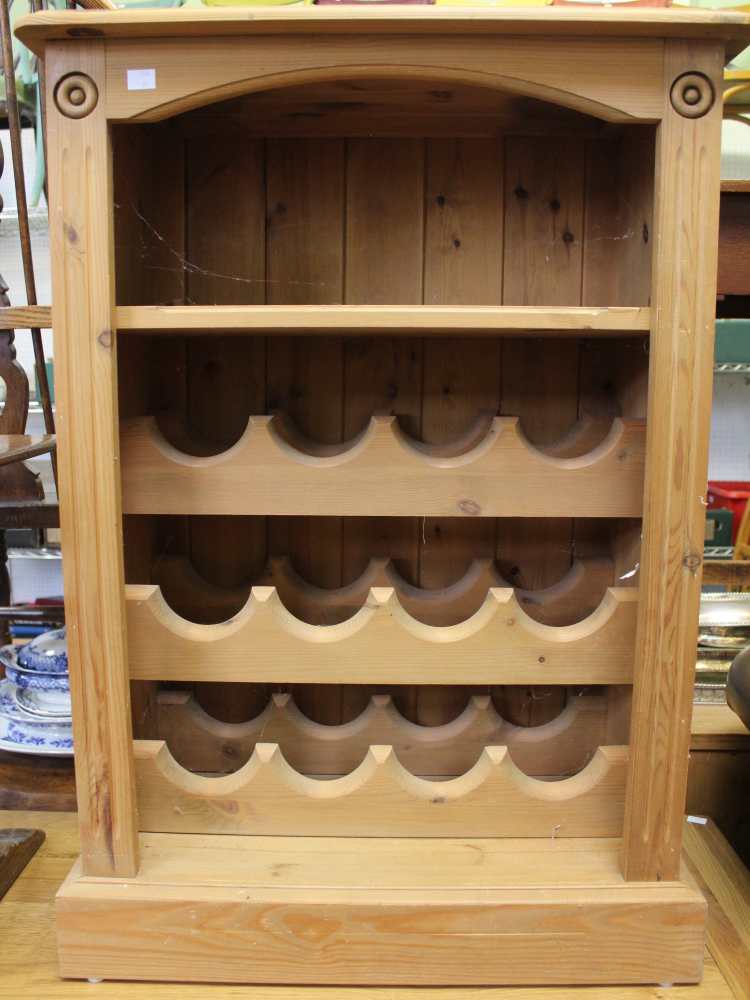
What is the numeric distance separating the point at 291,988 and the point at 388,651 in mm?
381

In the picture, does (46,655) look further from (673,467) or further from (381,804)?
(673,467)

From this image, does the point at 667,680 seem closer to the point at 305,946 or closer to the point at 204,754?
the point at 305,946

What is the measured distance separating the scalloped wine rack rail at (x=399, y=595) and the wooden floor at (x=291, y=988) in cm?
37

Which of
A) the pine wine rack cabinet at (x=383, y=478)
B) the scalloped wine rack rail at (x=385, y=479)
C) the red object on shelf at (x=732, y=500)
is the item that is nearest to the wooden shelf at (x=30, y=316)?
the pine wine rack cabinet at (x=383, y=478)

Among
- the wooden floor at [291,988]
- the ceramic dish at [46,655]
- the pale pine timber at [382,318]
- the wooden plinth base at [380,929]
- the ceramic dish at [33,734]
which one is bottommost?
the wooden floor at [291,988]

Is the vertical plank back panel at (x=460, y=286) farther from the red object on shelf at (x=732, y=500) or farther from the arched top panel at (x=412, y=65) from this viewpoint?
the red object on shelf at (x=732, y=500)

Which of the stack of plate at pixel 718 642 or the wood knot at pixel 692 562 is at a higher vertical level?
the wood knot at pixel 692 562

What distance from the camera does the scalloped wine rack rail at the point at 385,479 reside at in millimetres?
960

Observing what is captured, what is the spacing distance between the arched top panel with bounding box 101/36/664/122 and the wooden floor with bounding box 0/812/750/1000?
92 cm

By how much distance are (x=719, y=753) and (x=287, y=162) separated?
3.63 ft

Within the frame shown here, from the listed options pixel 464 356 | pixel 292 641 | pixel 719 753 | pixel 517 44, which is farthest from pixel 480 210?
pixel 719 753

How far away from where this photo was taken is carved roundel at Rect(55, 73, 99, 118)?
0.84 metres

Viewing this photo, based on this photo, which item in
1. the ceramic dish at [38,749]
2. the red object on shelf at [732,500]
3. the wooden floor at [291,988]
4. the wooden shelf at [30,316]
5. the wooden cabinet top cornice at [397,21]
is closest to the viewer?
the wooden cabinet top cornice at [397,21]

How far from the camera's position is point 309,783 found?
1.01 m
